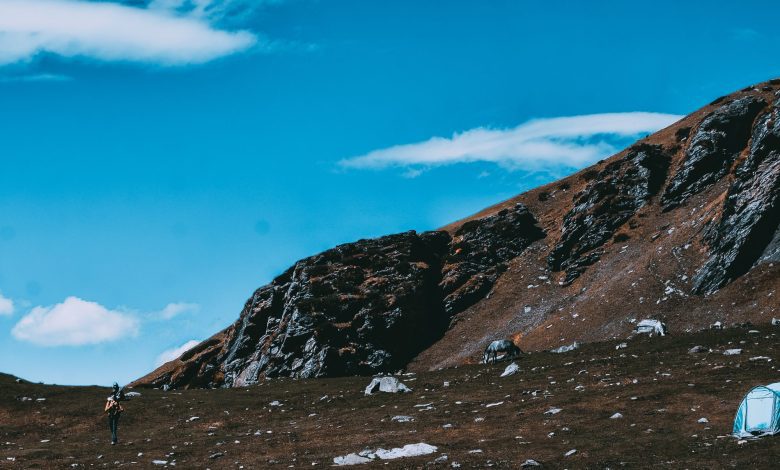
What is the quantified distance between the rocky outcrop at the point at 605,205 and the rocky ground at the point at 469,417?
43643mm

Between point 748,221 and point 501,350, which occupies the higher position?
point 748,221

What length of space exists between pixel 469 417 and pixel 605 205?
75.2 meters

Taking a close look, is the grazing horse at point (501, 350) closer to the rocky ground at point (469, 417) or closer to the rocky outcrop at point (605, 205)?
the rocky ground at point (469, 417)

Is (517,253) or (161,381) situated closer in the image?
(517,253)

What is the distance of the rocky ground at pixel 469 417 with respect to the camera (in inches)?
1096

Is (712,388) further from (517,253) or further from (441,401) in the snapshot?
(517,253)

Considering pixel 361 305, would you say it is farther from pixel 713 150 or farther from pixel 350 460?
pixel 350 460

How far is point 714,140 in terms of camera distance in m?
101

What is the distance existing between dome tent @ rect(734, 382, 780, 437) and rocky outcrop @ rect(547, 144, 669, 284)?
69.5m

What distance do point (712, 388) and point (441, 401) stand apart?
1686cm

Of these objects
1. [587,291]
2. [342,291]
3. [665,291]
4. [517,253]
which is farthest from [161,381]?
[665,291]

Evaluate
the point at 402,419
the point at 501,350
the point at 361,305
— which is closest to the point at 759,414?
the point at 402,419

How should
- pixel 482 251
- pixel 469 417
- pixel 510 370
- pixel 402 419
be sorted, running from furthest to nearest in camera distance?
pixel 482 251 < pixel 510 370 < pixel 402 419 < pixel 469 417

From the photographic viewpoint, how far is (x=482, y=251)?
113812 mm
